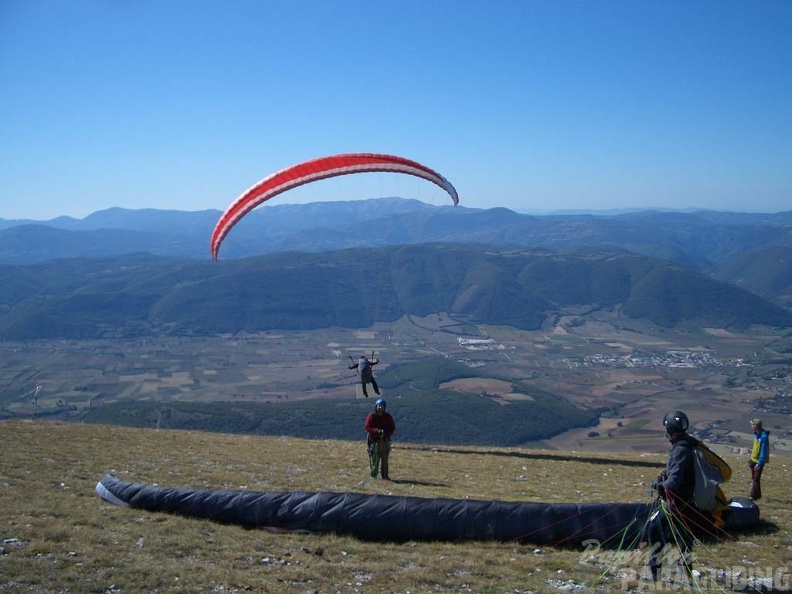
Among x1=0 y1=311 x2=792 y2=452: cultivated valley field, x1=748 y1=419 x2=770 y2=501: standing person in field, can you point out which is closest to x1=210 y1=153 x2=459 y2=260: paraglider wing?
x1=748 y1=419 x2=770 y2=501: standing person in field

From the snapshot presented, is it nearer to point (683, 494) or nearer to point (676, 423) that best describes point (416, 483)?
point (683, 494)

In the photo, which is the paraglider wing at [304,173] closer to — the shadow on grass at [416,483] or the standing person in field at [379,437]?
the standing person in field at [379,437]

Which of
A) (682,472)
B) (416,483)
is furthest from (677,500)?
(416,483)

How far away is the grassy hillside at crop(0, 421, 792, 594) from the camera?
329 inches

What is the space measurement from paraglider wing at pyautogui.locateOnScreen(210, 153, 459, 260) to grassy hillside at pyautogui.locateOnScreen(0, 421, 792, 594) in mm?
10461

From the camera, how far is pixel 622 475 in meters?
18.3

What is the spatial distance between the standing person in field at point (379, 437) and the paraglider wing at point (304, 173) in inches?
443

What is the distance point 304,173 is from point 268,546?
1637cm

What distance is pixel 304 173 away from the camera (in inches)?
923

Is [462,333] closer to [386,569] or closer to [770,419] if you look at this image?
[770,419]

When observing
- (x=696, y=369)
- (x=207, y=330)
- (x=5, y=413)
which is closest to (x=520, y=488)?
(x=5, y=413)

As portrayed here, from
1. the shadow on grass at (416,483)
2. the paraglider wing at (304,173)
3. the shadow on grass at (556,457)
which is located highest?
the paraglider wing at (304,173)

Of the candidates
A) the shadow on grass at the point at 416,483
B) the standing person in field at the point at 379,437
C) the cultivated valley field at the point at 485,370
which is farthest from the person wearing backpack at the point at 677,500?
the cultivated valley field at the point at 485,370

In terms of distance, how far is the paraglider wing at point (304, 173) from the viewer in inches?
917
